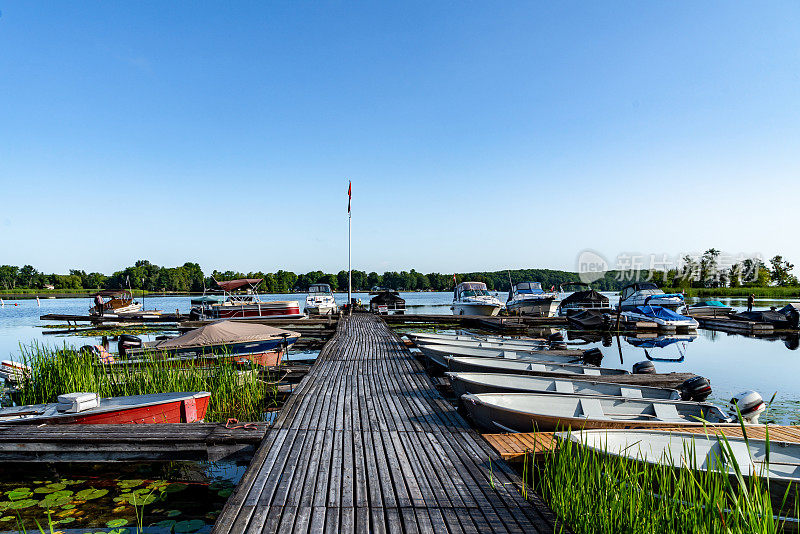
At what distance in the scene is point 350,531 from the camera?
321 centimetres

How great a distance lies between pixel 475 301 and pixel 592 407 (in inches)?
876

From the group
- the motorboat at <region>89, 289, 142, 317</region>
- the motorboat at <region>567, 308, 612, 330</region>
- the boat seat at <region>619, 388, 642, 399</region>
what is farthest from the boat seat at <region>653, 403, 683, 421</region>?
the motorboat at <region>89, 289, 142, 317</region>

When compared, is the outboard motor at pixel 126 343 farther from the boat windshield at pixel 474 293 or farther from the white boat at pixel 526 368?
the boat windshield at pixel 474 293

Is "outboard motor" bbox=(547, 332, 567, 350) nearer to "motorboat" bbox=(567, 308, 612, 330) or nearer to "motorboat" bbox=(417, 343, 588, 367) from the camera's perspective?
"motorboat" bbox=(417, 343, 588, 367)

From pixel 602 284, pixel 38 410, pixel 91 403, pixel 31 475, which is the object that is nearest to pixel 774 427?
pixel 91 403

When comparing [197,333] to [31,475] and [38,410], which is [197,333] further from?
[31,475]

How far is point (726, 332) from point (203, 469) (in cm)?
2858

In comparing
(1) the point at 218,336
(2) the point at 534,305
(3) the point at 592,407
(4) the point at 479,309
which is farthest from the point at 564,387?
(2) the point at 534,305

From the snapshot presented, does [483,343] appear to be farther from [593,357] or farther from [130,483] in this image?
[130,483]

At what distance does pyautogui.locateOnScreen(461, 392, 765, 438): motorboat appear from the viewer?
554 centimetres

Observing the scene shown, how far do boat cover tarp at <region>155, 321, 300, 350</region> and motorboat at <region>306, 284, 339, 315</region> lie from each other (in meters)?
15.8

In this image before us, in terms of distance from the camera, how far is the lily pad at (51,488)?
17.6 feet

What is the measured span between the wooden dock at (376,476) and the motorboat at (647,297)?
75.8ft

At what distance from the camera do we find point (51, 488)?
5441 millimetres
